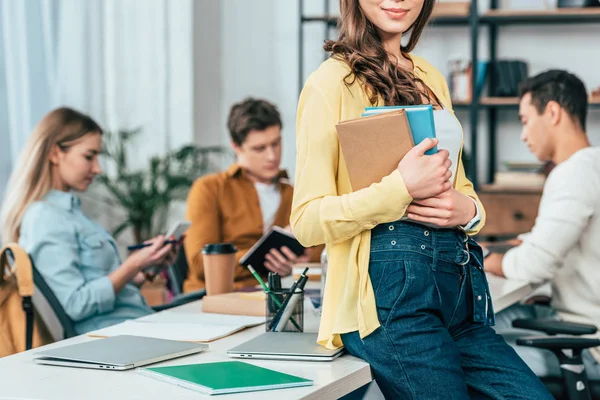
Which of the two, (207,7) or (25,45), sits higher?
(207,7)

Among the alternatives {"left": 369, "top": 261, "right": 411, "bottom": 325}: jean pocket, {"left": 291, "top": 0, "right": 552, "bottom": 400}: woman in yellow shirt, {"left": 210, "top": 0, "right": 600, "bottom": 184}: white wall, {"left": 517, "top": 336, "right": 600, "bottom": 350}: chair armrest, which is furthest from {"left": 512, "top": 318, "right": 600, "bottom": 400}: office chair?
{"left": 210, "top": 0, "right": 600, "bottom": 184}: white wall

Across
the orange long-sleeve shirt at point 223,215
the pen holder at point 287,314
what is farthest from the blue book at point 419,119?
the orange long-sleeve shirt at point 223,215

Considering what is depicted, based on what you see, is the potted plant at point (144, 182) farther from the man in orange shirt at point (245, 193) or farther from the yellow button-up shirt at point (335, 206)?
the yellow button-up shirt at point (335, 206)

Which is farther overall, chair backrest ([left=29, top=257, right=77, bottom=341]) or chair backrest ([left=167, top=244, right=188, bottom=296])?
chair backrest ([left=167, top=244, right=188, bottom=296])

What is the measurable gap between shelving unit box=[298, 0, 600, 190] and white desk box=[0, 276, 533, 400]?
357cm

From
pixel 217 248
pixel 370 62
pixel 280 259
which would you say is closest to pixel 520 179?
pixel 280 259

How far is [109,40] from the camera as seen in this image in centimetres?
491

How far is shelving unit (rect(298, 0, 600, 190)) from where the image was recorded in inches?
189

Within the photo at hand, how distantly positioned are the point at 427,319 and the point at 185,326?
63 centimetres

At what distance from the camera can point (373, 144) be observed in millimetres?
1276

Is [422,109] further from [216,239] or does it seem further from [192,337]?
[216,239]

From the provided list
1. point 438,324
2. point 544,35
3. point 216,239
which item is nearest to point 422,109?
point 438,324

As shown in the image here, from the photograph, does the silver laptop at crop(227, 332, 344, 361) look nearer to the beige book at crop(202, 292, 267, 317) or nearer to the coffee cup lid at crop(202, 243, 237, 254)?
the beige book at crop(202, 292, 267, 317)

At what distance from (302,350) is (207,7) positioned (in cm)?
443
